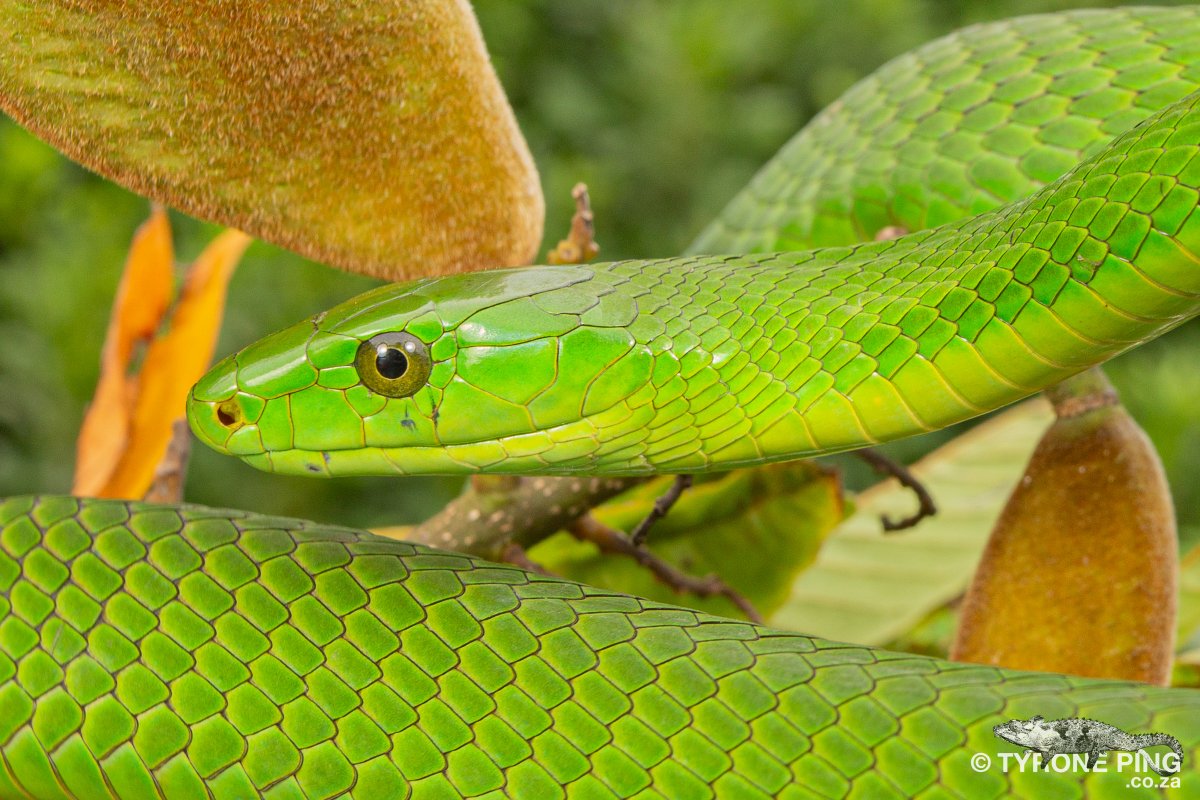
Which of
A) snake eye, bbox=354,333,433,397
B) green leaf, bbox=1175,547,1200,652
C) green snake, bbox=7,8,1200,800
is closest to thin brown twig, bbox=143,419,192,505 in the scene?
green snake, bbox=7,8,1200,800

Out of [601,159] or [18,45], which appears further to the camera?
[601,159]

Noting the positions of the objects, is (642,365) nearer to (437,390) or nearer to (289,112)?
(437,390)

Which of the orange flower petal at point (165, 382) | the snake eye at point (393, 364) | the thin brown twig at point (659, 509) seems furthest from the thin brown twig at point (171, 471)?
the thin brown twig at point (659, 509)

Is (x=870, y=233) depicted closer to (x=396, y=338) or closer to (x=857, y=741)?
(x=396, y=338)

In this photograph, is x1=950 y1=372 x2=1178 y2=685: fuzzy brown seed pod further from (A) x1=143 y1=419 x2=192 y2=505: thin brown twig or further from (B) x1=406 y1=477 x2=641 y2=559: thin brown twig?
(A) x1=143 y1=419 x2=192 y2=505: thin brown twig

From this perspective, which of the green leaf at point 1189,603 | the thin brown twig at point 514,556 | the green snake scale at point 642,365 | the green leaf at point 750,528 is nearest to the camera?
the green snake scale at point 642,365

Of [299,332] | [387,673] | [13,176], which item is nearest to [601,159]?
[13,176]

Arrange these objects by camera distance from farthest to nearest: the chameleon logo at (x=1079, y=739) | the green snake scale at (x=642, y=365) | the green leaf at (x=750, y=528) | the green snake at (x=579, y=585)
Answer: the green leaf at (x=750, y=528), the green snake scale at (x=642, y=365), the green snake at (x=579, y=585), the chameleon logo at (x=1079, y=739)

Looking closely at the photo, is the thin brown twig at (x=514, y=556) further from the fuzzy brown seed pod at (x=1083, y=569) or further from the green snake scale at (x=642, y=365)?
the fuzzy brown seed pod at (x=1083, y=569)
